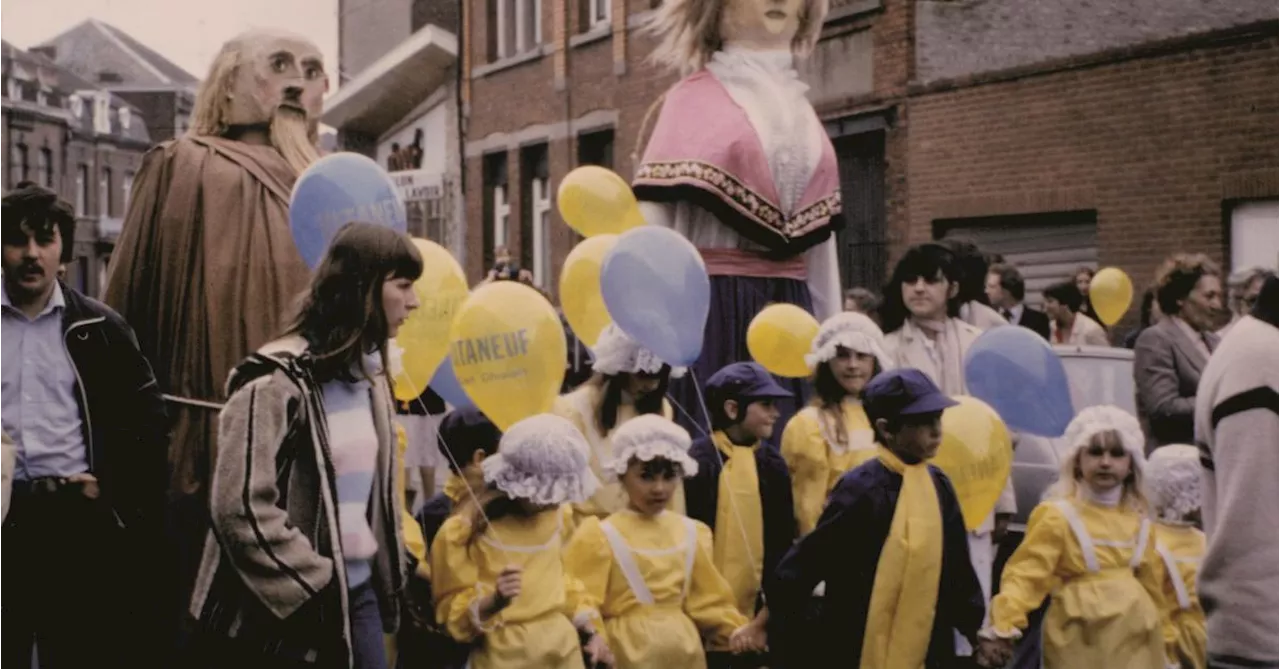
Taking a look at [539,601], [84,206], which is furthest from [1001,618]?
[84,206]

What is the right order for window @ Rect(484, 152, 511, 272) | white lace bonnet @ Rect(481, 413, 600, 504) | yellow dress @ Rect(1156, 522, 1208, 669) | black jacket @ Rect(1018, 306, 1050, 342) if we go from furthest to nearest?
1. window @ Rect(484, 152, 511, 272)
2. black jacket @ Rect(1018, 306, 1050, 342)
3. yellow dress @ Rect(1156, 522, 1208, 669)
4. white lace bonnet @ Rect(481, 413, 600, 504)

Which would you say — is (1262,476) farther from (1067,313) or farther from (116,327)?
(1067,313)

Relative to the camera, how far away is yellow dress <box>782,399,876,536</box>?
709 cm

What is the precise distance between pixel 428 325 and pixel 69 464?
1.22m

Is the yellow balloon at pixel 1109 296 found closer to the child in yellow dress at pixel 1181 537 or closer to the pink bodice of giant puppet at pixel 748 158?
the pink bodice of giant puppet at pixel 748 158

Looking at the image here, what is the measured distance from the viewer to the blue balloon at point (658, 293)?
648cm

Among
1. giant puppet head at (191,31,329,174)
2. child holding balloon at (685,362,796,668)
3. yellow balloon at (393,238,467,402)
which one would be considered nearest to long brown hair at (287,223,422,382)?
→ giant puppet head at (191,31,329,174)

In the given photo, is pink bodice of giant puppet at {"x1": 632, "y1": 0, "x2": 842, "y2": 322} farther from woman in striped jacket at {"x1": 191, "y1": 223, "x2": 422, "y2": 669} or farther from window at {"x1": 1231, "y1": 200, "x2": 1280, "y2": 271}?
window at {"x1": 1231, "y1": 200, "x2": 1280, "y2": 271}

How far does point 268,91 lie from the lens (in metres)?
6.18

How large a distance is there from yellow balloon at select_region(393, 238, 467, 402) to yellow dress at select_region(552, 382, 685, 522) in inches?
20.0

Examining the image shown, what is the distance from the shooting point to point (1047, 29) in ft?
55.0

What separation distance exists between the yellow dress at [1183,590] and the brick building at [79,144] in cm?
4505

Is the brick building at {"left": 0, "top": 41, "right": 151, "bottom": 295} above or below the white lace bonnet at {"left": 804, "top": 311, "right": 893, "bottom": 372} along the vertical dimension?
above

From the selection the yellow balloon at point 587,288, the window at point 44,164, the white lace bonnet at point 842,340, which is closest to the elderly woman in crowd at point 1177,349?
the white lace bonnet at point 842,340
